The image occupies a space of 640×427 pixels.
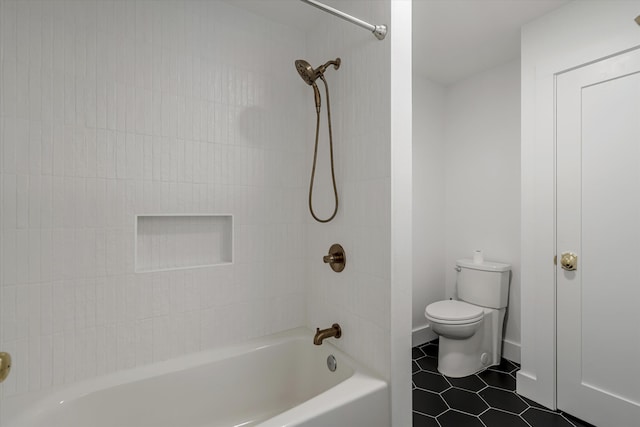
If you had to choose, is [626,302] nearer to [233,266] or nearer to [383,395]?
[383,395]

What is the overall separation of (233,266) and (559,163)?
210cm

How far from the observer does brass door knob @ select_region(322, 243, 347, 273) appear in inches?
65.4

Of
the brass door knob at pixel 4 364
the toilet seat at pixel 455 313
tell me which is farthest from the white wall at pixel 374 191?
the brass door knob at pixel 4 364

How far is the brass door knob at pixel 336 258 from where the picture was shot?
5.45 ft

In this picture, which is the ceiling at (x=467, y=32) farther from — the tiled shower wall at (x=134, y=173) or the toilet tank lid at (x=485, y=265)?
the toilet tank lid at (x=485, y=265)

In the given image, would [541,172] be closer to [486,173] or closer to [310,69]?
[486,173]

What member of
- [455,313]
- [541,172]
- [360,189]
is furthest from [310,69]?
[455,313]

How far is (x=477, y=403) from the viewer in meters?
2.06

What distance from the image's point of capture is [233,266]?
70.6 inches

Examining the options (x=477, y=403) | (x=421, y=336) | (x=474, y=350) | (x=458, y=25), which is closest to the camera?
(x=477, y=403)

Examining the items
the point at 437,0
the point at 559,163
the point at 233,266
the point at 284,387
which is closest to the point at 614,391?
the point at 559,163

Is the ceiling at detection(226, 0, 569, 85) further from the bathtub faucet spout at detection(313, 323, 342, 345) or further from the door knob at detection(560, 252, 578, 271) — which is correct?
the bathtub faucet spout at detection(313, 323, 342, 345)

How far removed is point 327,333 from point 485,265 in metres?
1.72

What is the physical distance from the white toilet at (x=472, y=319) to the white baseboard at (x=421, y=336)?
0.43 meters
